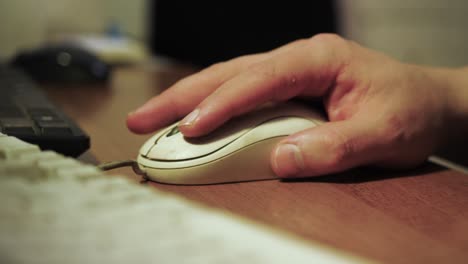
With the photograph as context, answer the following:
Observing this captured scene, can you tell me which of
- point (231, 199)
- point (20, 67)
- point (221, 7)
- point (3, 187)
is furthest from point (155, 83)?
point (3, 187)

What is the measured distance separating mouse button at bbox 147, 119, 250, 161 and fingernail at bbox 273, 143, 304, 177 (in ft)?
0.13

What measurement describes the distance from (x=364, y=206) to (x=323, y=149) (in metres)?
0.07

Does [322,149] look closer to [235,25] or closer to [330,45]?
[330,45]

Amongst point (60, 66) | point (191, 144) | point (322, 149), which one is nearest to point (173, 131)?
point (191, 144)

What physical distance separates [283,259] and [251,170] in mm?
262

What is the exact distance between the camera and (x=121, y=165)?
1.74ft

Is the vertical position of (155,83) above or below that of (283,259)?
below

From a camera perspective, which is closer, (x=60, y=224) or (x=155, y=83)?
(x=60, y=224)

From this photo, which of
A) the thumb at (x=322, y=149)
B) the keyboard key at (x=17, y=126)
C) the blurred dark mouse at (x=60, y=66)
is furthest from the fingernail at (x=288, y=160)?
the blurred dark mouse at (x=60, y=66)

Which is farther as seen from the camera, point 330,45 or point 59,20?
point 59,20

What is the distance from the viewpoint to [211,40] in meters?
1.81

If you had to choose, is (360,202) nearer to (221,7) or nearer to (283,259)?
(283,259)

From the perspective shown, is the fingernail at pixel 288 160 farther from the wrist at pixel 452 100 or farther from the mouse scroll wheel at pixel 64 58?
the mouse scroll wheel at pixel 64 58

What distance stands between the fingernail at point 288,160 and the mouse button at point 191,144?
4 cm
